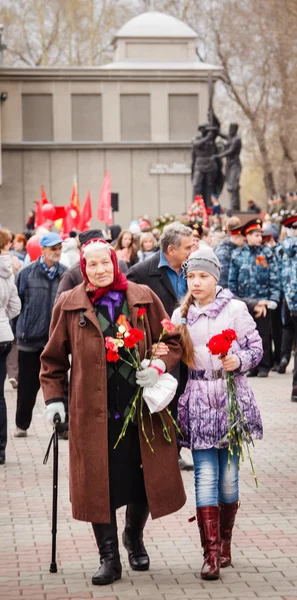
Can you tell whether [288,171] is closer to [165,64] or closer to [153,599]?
[165,64]

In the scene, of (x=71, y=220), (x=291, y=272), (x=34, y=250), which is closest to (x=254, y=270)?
(x=291, y=272)

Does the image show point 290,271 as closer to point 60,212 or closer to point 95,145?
point 60,212

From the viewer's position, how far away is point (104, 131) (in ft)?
166

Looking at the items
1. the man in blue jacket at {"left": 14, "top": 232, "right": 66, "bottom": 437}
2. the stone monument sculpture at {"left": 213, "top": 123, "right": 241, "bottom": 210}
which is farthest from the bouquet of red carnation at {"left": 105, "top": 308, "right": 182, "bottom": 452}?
the stone monument sculpture at {"left": 213, "top": 123, "right": 241, "bottom": 210}

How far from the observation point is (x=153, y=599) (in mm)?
6012

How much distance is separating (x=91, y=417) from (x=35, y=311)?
4.92 meters

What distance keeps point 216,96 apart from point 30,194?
1240 centimetres

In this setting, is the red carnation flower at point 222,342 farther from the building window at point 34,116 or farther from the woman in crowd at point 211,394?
the building window at point 34,116

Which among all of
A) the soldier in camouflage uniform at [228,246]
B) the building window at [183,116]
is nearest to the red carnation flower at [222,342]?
the soldier in camouflage uniform at [228,246]

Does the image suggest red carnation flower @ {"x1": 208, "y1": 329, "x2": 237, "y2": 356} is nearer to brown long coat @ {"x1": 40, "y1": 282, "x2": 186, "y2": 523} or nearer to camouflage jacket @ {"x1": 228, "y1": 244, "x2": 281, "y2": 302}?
brown long coat @ {"x1": 40, "y1": 282, "x2": 186, "y2": 523}

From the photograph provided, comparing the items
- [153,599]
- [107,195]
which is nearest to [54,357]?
[153,599]

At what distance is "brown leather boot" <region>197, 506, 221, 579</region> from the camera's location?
247 inches

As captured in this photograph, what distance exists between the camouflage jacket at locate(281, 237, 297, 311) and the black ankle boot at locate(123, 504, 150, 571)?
724cm

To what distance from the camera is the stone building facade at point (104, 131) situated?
165ft
